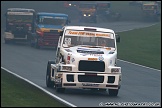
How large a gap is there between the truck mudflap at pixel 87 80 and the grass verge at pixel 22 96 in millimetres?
855

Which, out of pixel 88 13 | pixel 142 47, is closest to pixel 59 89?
pixel 142 47

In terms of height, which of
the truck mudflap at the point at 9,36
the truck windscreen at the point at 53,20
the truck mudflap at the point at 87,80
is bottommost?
the truck mudflap at the point at 9,36

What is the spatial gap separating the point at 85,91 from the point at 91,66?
1995 millimetres

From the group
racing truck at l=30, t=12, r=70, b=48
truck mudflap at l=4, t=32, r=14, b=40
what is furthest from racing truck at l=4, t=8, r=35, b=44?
racing truck at l=30, t=12, r=70, b=48

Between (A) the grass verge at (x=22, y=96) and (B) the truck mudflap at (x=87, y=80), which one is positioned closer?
(A) the grass verge at (x=22, y=96)

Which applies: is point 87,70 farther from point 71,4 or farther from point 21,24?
point 71,4

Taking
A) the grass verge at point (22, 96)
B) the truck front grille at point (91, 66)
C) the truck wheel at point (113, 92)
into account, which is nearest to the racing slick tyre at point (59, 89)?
the grass verge at point (22, 96)

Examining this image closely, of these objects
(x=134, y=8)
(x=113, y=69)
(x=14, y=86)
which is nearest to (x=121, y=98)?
(x=113, y=69)

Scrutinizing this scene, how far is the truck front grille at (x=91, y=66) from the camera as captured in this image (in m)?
18.7

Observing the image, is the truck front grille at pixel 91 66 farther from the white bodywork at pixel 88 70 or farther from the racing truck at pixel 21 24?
the racing truck at pixel 21 24

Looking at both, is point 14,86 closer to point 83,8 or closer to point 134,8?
point 83,8

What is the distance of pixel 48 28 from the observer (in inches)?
1747

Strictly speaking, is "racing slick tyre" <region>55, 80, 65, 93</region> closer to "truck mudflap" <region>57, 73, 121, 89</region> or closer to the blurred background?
"truck mudflap" <region>57, 73, 121, 89</region>

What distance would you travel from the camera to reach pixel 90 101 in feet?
57.3
